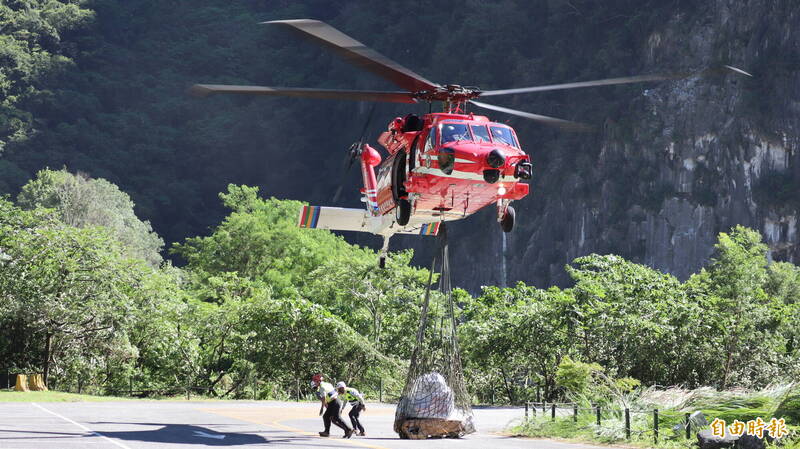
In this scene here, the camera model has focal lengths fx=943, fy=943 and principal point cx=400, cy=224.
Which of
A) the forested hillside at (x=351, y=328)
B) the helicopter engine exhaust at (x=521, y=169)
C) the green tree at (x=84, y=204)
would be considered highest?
the green tree at (x=84, y=204)

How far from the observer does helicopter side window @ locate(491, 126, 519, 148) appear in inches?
725

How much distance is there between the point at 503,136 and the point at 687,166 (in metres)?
71.1

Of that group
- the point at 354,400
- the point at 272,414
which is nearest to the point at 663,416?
the point at 354,400

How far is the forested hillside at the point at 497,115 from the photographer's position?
8331 cm

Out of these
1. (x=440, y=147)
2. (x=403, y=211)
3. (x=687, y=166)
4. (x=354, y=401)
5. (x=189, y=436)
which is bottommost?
(x=189, y=436)

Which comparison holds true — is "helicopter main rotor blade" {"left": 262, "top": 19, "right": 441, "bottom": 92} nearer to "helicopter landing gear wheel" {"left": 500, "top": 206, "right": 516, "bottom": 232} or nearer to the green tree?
"helicopter landing gear wheel" {"left": 500, "top": 206, "right": 516, "bottom": 232}

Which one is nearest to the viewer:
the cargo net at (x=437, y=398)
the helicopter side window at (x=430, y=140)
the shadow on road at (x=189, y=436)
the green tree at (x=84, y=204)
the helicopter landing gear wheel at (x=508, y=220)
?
the shadow on road at (x=189, y=436)

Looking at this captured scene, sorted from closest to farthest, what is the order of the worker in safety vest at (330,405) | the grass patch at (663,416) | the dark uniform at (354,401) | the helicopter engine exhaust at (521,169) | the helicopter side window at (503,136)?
the grass patch at (663,416), the helicopter engine exhaust at (521,169), the helicopter side window at (503,136), the worker in safety vest at (330,405), the dark uniform at (354,401)

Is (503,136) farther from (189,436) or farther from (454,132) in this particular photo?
(189,436)

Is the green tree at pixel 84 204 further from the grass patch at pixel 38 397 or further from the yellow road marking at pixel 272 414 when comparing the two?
the yellow road marking at pixel 272 414

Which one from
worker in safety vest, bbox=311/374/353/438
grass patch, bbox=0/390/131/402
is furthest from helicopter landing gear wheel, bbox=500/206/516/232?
grass patch, bbox=0/390/131/402

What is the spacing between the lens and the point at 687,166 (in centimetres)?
8538

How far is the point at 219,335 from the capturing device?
41.2 m

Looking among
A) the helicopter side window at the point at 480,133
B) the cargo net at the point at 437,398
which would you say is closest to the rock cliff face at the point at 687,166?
the cargo net at the point at 437,398
